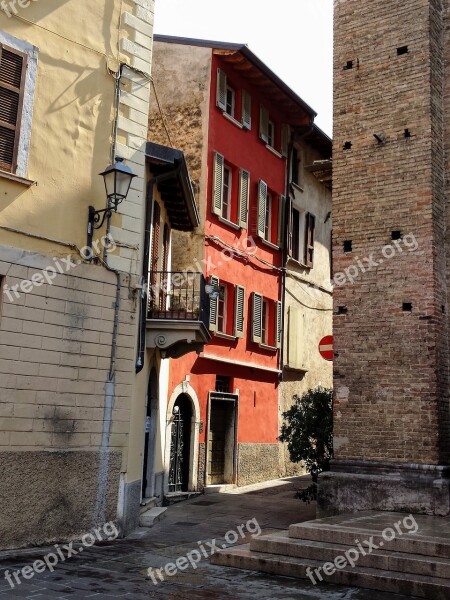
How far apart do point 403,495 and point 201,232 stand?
28.7ft

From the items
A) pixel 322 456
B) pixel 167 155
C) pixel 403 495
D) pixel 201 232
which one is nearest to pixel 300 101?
pixel 201 232

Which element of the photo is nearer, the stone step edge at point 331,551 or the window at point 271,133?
the stone step edge at point 331,551

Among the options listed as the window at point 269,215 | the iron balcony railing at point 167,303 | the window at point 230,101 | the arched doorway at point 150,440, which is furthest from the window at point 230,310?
the window at point 230,101

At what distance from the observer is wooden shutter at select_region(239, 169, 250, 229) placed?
728 inches

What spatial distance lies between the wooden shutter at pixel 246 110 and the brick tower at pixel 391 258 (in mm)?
7152

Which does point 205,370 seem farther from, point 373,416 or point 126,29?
point 126,29

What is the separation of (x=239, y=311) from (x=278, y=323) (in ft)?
7.78

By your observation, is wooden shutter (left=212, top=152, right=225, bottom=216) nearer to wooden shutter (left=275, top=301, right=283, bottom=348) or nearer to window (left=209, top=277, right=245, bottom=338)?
window (left=209, top=277, right=245, bottom=338)

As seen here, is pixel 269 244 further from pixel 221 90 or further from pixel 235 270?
pixel 221 90

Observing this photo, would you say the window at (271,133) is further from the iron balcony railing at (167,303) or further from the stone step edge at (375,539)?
the stone step edge at (375,539)

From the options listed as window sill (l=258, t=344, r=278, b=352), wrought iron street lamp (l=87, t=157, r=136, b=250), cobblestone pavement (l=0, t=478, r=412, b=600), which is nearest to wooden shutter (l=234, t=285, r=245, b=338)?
window sill (l=258, t=344, r=278, b=352)

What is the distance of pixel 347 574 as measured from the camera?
7.33 meters

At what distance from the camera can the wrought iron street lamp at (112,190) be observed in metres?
9.62

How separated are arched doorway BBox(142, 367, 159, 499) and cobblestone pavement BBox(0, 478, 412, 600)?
1905 millimetres
